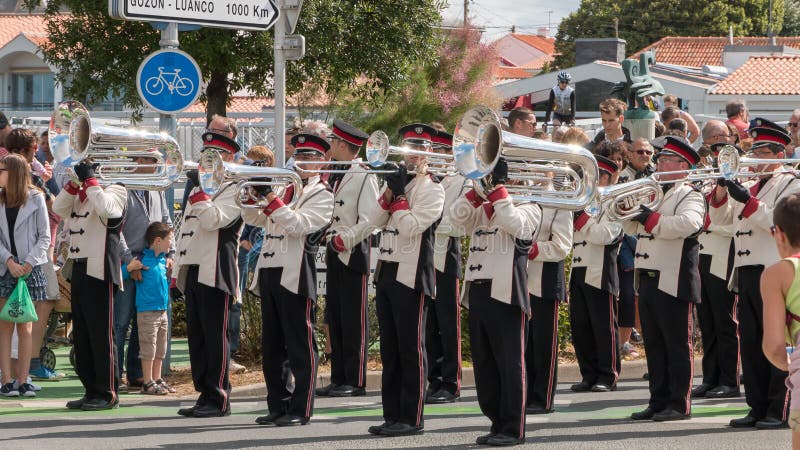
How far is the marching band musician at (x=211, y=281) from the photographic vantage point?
9.77 m

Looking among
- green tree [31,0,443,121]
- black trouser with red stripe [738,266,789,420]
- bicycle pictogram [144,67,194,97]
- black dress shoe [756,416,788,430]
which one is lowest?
black dress shoe [756,416,788,430]

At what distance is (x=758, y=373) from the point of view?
30.5 feet

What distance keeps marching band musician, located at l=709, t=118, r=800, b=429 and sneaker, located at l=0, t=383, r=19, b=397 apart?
5255mm

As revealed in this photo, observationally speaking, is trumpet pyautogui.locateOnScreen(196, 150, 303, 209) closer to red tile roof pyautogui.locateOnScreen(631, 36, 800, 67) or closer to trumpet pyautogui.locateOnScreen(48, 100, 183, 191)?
trumpet pyautogui.locateOnScreen(48, 100, 183, 191)

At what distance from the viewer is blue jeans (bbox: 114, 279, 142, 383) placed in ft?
36.2

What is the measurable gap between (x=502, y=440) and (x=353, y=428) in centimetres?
122

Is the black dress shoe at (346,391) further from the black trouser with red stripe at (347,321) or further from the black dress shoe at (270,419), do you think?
the black dress shoe at (270,419)

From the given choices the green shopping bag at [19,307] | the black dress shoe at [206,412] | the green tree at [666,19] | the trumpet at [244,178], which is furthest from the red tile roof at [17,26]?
the trumpet at [244,178]

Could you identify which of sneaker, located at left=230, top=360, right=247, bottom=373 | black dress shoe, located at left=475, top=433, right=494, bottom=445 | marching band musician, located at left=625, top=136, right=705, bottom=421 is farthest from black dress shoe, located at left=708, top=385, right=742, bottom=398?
sneaker, located at left=230, top=360, right=247, bottom=373

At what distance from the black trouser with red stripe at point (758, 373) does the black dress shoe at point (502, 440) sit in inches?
66.4

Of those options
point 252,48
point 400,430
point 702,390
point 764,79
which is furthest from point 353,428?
point 764,79

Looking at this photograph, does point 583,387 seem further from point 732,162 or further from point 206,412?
point 206,412

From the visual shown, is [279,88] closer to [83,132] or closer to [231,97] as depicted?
[83,132]

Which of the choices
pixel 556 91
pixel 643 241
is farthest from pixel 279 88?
pixel 556 91
